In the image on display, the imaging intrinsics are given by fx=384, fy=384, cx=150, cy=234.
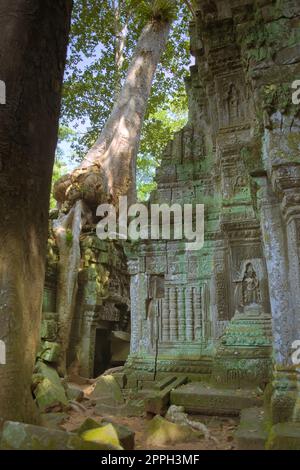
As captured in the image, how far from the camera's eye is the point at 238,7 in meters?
5.09

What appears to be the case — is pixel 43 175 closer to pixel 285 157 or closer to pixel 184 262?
pixel 285 157

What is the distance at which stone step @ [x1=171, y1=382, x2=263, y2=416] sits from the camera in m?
4.13

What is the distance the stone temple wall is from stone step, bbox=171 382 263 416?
1.98 feet

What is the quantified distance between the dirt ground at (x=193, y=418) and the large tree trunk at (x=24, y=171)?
137 cm

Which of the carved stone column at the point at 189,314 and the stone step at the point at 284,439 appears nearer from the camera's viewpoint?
the stone step at the point at 284,439

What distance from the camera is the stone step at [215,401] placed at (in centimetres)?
413

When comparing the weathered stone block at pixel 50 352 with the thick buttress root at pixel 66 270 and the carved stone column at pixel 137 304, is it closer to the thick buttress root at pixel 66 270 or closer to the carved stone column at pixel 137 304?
the thick buttress root at pixel 66 270

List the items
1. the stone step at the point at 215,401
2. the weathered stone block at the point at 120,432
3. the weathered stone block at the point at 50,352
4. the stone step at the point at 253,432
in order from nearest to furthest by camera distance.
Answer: the weathered stone block at the point at 120,432 → the stone step at the point at 253,432 → the stone step at the point at 215,401 → the weathered stone block at the point at 50,352

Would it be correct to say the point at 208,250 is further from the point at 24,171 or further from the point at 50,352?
the point at 24,171

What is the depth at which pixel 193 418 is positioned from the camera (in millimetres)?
4191

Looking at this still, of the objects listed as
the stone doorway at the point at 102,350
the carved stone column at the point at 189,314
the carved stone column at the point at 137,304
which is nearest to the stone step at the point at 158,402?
the carved stone column at the point at 189,314

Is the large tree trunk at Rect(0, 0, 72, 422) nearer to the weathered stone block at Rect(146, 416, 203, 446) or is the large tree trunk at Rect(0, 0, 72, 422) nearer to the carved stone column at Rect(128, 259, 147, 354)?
the weathered stone block at Rect(146, 416, 203, 446)
